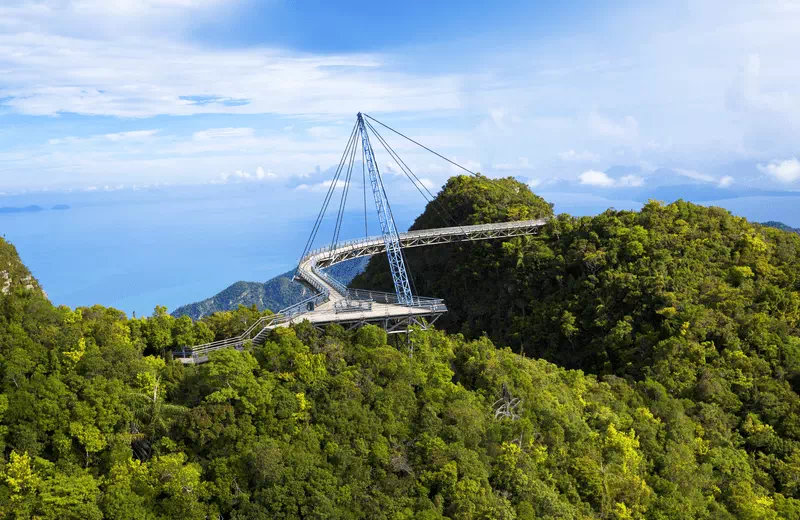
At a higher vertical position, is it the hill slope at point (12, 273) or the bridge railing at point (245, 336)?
the hill slope at point (12, 273)

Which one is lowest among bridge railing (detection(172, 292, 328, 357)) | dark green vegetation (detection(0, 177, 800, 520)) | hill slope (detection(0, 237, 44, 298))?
dark green vegetation (detection(0, 177, 800, 520))

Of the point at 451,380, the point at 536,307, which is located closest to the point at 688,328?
the point at 536,307

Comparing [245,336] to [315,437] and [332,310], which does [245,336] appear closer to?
[332,310]

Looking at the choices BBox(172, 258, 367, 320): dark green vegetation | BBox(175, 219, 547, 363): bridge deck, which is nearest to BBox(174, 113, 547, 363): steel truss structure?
BBox(175, 219, 547, 363): bridge deck

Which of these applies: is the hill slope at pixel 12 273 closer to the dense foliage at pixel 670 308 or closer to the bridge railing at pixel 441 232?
the bridge railing at pixel 441 232

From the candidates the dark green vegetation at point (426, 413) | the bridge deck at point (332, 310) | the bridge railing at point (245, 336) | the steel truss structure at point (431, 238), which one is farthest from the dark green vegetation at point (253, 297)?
the bridge railing at point (245, 336)

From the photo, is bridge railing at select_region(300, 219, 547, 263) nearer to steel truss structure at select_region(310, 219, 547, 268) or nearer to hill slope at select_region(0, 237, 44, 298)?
steel truss structure at select_region(310, 219, 547, 268)

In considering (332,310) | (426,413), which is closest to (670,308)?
(426,413)

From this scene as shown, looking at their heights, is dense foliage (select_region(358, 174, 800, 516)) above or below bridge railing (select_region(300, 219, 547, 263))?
below

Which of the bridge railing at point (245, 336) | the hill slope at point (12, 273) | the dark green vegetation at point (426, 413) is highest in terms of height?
the hill slope at point (12, 273)

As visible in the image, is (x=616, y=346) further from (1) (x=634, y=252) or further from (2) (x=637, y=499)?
(2) (x=637, y=499)
